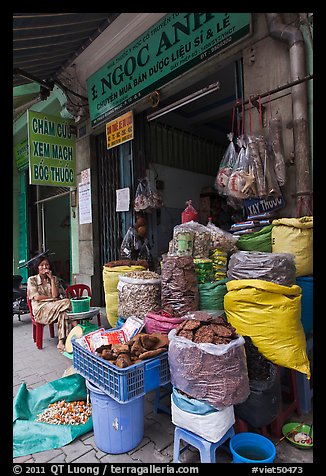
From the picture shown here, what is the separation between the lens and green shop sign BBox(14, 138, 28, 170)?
9.52 metres

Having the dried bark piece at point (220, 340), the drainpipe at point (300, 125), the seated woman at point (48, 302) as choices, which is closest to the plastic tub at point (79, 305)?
the seated woman at point (48, 302)

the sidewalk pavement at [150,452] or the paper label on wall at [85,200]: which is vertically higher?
the paper label on wall at [85,200]

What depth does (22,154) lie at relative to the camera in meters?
9.77

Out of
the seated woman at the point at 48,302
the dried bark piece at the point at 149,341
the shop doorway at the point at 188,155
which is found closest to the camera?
the dried bark piece at the point at 149,341

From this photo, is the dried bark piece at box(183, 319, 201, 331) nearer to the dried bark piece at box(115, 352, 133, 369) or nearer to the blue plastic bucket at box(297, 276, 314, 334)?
the dried bark piece at box(115, 352, 133, 369)

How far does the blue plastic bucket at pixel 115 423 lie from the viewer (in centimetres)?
203

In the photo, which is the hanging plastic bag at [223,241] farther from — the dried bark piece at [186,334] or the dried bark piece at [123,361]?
the dried bark piece at [123,361]

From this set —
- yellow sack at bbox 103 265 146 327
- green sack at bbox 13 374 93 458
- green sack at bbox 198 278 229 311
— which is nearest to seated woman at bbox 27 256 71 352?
yellow sack at bbox 103 265 146 327

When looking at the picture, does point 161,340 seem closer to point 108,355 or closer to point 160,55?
point 108,355

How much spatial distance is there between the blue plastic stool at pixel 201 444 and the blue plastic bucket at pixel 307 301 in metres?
1.32

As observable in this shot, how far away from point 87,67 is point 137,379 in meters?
6.00

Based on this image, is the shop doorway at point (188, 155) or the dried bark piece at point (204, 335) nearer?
the dried bark piece at point (204, 335)

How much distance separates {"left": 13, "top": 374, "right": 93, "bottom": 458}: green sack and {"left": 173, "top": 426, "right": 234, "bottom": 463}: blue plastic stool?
2.69ft

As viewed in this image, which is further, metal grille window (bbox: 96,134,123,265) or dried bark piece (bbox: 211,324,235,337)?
metal grille window (bbox: 96,134,123,265)
